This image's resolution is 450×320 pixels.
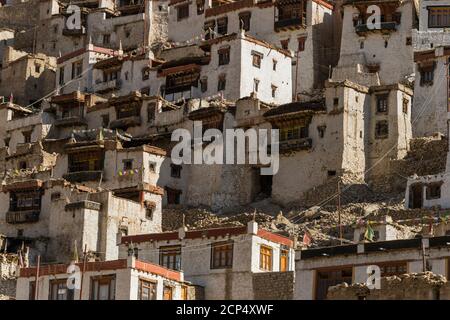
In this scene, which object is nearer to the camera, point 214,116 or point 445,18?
point 214,116

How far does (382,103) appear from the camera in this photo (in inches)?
2704

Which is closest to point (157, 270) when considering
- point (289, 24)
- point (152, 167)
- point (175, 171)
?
point (152, 167)

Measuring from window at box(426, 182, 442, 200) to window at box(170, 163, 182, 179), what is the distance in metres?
14.4

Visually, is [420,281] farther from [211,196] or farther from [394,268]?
[211,196]

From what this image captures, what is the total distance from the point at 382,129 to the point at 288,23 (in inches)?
570

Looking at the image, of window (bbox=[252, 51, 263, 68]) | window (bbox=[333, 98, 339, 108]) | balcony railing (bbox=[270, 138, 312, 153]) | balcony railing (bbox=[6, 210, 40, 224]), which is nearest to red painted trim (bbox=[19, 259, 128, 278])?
balcony railing (bbox=[6, 210, 40, 224])

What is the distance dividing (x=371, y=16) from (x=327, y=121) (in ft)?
40.1

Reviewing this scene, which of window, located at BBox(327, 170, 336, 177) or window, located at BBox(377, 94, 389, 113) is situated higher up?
window, located at BBox(377, 94, 389, 113)

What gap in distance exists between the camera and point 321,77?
3140 inches

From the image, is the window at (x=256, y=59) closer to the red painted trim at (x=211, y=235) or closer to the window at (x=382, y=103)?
the window at (x=382, y=103)

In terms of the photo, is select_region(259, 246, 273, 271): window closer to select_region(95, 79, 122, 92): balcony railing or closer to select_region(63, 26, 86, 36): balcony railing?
select_region(95, 79, 122, 92): balcony railing

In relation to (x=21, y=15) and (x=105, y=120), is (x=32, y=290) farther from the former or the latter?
(x=21, y=15)

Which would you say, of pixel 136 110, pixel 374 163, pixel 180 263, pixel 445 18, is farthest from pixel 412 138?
pixel 180 263

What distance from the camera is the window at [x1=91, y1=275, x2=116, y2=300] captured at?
46.1 m
